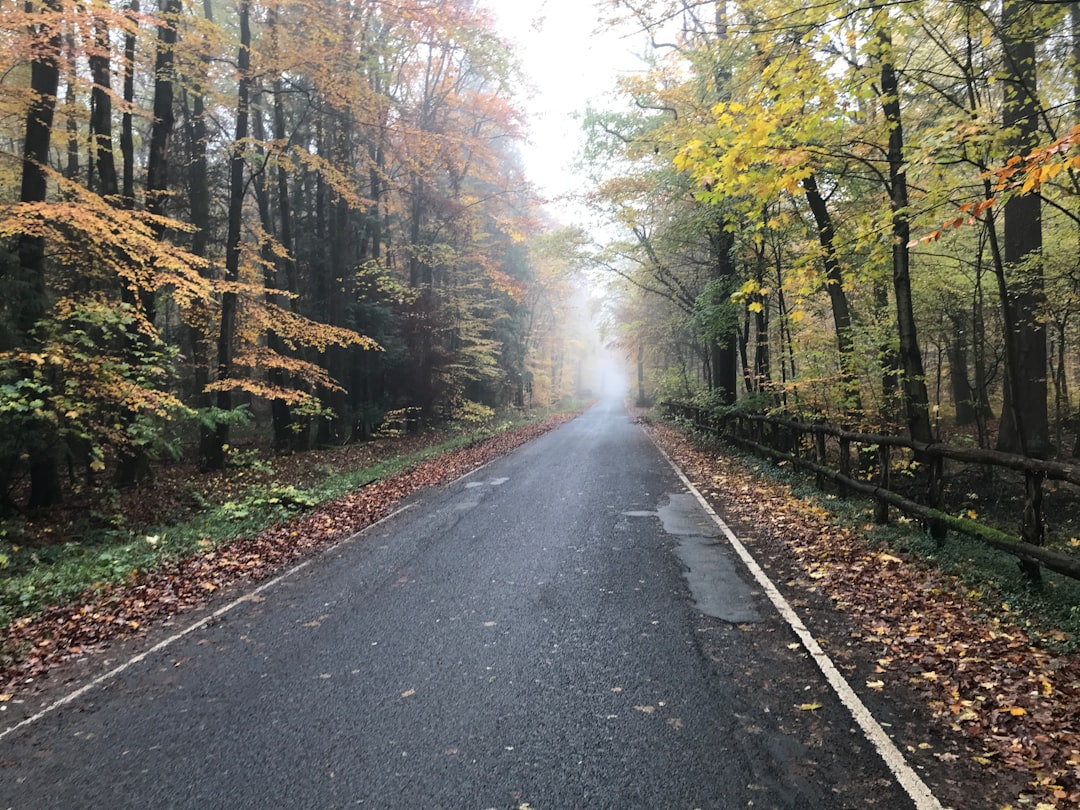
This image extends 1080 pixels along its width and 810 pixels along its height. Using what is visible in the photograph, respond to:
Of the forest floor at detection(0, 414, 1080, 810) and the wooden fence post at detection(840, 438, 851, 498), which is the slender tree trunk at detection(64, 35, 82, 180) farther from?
the wooden fence post at detection(840, 438, 851, 498)

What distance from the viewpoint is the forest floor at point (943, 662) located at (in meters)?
2.94

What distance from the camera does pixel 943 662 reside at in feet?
13.2

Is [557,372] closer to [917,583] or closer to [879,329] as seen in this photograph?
[879,329]

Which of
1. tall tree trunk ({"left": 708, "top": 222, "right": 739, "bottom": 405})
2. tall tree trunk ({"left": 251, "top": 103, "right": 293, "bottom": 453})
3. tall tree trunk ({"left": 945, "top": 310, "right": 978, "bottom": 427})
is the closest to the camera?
tall tree trunk ({"left": 708, "top": 222, "right": 739, "bottom": 405})

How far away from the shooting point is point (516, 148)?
40.3 m

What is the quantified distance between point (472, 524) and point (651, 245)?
1415 cm

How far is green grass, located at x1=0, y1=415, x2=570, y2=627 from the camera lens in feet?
21.6

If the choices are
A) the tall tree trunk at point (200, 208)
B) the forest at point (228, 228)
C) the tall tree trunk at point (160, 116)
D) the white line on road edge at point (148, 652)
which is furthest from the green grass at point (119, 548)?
the tall tree trunk at point (160, 116)

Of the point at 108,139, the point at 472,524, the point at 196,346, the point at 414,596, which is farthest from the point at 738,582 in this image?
the point at 196,346

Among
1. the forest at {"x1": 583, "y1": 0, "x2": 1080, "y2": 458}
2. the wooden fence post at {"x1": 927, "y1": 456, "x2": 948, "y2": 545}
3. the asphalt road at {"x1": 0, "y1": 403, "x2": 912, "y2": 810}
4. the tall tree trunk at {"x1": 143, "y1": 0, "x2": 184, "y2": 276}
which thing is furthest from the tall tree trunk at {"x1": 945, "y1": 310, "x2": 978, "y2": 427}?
the tall tree trunk at {"x1": 143, "y1": 0, "x2": 184, "y2": 276}

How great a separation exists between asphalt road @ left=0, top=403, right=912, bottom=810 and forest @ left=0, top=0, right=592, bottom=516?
18.7 ft

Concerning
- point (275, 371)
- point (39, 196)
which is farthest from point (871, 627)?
point (275, 371)

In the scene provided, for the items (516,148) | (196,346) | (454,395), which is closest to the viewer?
(196,346)

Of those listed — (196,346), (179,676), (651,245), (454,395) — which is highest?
(651,245)
